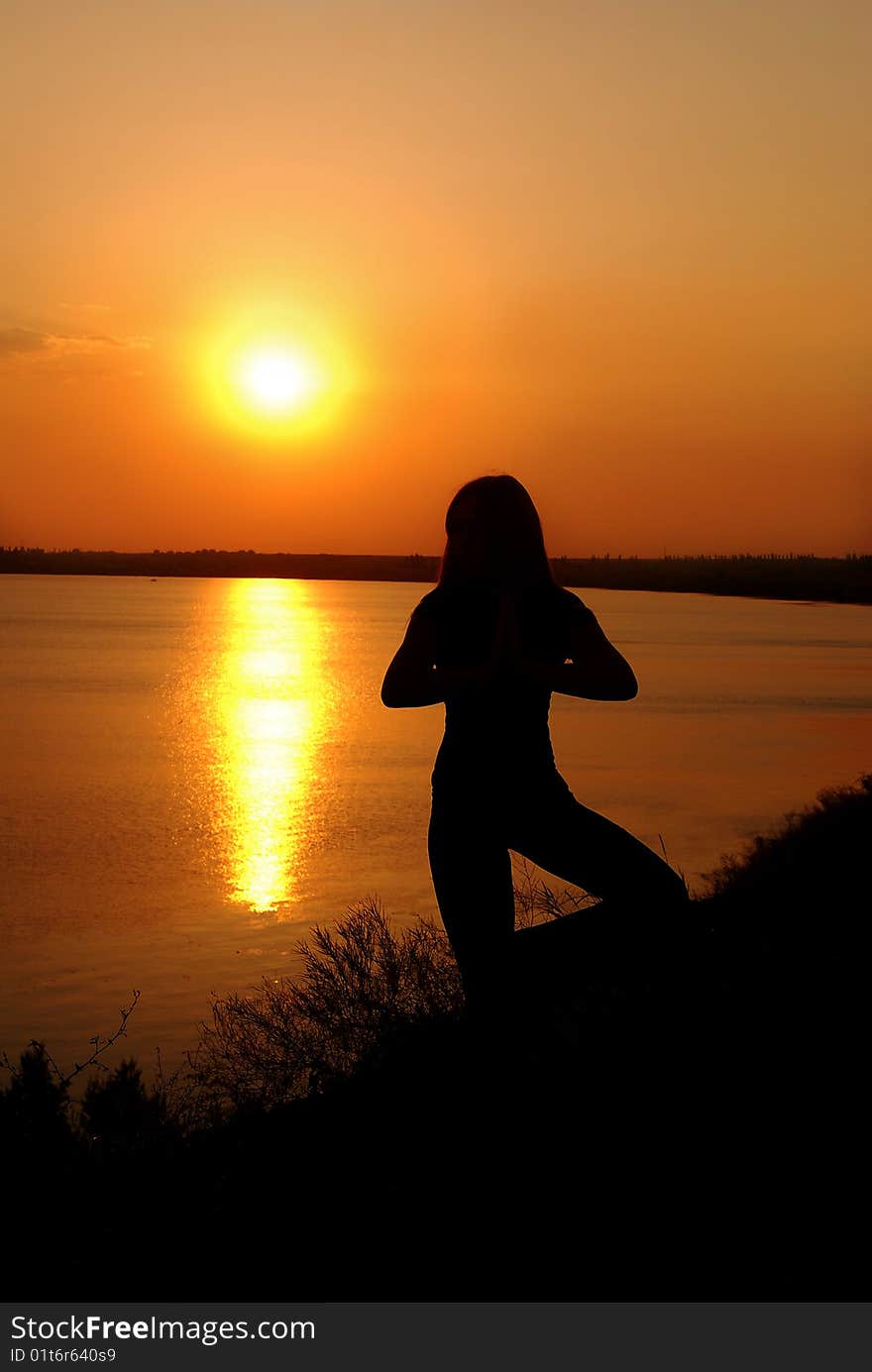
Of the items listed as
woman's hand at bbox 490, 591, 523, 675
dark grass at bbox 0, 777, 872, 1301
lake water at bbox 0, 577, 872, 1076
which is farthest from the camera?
lake water at bbox 0, 577, 872, 1076

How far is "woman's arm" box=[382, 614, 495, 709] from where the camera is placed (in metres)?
3.58

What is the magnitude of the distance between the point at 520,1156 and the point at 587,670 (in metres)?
1.74

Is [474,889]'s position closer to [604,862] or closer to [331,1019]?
[604,862]

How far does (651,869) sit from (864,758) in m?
24.4

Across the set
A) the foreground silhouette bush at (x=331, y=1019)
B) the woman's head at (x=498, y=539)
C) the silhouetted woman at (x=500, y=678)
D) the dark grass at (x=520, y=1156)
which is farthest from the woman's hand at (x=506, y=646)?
the foreground silhouette bush at (x=331, y=1019)

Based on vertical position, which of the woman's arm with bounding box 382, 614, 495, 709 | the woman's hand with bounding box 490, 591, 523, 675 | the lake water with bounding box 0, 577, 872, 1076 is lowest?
the lake water with bounding box 0, 577, 872, 1076

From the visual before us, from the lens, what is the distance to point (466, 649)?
365 cm

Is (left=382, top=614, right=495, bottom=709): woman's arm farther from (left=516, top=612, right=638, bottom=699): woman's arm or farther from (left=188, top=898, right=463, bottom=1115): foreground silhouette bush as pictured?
(left=188, top=898, right=463, bottom=1115): foreground silhouette bush

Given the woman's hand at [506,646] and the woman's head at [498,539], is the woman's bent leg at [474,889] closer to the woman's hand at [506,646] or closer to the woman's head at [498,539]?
the woman's hand at [506,646]

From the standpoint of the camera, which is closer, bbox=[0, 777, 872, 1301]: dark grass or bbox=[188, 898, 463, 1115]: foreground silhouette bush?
bbox=[0, 777, 872, 1301]: dark grass

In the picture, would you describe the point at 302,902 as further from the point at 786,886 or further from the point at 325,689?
the point at 325,689

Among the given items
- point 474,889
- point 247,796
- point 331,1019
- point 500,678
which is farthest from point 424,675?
point 247,796

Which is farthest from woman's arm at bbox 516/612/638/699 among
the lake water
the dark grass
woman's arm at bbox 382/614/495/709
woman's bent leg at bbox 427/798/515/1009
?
the lake water

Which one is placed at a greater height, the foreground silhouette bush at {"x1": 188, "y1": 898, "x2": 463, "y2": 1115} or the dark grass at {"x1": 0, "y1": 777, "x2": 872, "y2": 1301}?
the dark grass at {"x1": 0, "y1": 777, "x2": 872, "y2": 1301}
